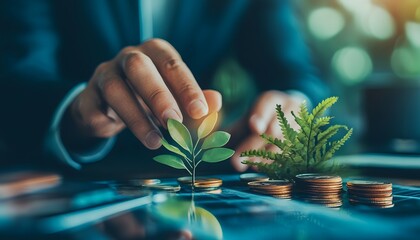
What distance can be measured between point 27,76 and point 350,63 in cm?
165

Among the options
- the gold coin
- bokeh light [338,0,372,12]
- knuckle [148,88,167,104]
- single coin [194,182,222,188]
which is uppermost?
bokeh light [338,0,372,12]

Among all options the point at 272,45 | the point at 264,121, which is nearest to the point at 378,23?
the point at 272,45

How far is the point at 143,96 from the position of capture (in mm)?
1501

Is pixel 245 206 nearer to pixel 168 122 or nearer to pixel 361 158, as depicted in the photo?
pixel 168 122

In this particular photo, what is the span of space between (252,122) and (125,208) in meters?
0.81

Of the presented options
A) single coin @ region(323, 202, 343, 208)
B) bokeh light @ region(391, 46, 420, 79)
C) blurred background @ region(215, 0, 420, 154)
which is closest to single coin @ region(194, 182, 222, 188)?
single coin @ region(323, 202, 343, 208)

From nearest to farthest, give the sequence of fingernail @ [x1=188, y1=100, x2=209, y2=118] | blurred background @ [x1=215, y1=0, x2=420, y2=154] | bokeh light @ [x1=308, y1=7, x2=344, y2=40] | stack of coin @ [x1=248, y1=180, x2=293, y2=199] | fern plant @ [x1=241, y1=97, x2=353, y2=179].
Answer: stack of coin @ [x1=248, y1=180, x2=293, y2=199] < fern plant @ [x1=241, y1=97, x2=353, y2=179] < fingernail @ [x1=188, y1=100, x2=209, y2=118] < bokeh light @ [x1=308, y1=7, x2=344, y2=40] < blurred background @ [x1=215, y1=0, x2=420, y2=154]

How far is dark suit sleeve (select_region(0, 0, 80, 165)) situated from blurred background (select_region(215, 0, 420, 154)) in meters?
1.28

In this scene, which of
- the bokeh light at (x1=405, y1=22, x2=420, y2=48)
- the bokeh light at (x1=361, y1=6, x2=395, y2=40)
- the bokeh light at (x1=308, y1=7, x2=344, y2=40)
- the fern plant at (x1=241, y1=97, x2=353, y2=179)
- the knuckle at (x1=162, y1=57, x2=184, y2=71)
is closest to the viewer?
the fern plant at (x1=241, y1=97, x2=353, y2=179)

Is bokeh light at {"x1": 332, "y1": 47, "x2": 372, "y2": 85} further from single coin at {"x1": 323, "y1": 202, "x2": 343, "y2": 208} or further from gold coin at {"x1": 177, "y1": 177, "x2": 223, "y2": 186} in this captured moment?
single coin at {"x1": 323, "y1": 202, "x2": 343, "y2": 208}

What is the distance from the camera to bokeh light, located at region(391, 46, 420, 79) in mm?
2764

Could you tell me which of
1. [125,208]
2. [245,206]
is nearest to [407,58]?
[245,206]

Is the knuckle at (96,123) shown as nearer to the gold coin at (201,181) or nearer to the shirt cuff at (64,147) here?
the shirt cuff at (64,147)

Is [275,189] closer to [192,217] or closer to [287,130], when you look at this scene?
[287,130]
